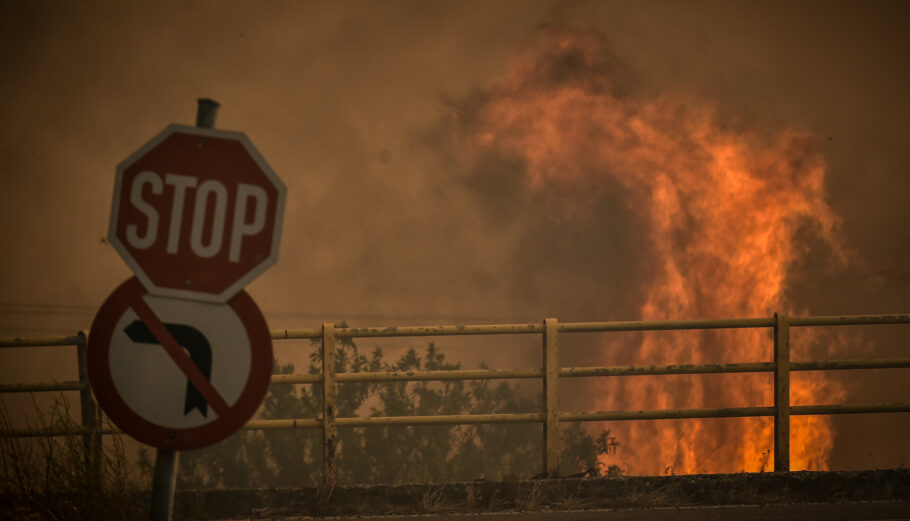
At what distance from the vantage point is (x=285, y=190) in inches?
132

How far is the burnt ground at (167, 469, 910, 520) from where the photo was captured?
268 inches

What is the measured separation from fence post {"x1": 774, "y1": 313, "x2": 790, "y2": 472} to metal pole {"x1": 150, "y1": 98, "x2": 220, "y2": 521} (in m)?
5.50

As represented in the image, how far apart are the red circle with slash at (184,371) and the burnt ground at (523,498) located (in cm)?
365

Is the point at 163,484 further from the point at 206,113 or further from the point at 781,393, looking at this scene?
the point at 781,393

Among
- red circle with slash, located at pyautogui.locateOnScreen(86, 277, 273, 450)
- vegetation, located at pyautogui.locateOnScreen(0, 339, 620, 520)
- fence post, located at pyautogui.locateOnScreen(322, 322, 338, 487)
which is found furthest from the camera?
vegetation, located at pyautogui.locateOnScreen(0, 339, 620, 520)

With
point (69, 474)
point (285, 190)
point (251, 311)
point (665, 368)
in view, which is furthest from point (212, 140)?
point (665, 368)

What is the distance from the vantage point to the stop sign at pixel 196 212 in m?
3.31

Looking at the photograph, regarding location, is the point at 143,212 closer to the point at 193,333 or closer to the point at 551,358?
the point at 193,333

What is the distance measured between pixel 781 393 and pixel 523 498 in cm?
232

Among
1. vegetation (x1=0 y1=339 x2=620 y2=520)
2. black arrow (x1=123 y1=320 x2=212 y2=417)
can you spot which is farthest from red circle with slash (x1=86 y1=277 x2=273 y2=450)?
vegetation (x1=0 y1=339 x2=620 y2=520)

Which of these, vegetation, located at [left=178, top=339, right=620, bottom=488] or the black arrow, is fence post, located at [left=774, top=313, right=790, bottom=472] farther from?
vegetation, located at [left=178, top=339, right=620, bottom=488]

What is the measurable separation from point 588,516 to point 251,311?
3918 millimetres

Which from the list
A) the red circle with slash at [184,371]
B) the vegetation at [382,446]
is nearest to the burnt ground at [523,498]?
the red circle with slash at [184,371]

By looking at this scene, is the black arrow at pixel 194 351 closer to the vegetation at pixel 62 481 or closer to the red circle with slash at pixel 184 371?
the red circle with slash at pixel 184 371
